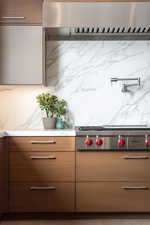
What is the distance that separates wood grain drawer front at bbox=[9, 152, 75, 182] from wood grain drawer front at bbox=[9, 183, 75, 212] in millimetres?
53

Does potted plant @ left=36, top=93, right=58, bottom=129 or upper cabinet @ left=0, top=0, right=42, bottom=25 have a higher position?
upper cabinet @ left=0, top=0, right=42, bottom=25

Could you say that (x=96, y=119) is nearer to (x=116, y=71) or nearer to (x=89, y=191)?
(x=116, y=71)

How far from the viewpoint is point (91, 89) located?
407cm

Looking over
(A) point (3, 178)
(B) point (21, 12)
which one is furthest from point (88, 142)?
(B) point (21, 12)

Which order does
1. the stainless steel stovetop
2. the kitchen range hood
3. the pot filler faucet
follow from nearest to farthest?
1. the stainless steel stovetop
2. the kitchen range hood
3. the pot filler faucet

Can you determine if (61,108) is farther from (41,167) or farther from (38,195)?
(38,195)

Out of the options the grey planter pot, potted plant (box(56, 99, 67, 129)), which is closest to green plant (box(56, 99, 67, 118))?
potted plant (box(56, 99, 67, 129))

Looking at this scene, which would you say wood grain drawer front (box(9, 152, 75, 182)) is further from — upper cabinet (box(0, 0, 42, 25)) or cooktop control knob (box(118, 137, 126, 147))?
upper cabinet (box(0, 0, 42, 25))

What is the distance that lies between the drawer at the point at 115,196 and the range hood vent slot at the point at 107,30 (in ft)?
4.78

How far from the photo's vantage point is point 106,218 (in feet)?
11.6

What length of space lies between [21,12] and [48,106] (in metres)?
0.93

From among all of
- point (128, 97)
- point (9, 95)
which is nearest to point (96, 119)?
point (128, 97)

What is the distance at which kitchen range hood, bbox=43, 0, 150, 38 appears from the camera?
360 cm

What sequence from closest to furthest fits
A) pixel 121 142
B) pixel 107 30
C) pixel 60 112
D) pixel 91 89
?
pixel 121 142 → pixel 107 30 → pixel 60 112 → pixel 91 89
